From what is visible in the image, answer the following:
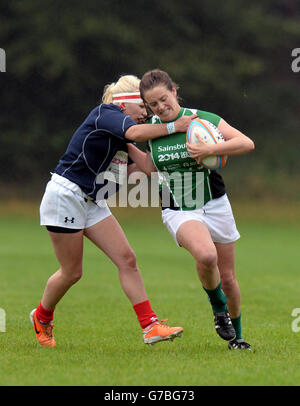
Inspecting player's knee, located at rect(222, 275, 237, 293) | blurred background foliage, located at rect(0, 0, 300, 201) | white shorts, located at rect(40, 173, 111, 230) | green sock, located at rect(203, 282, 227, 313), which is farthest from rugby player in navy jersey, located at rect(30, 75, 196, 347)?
blurred background foliage, located at rect(0, 0, 300, 201)

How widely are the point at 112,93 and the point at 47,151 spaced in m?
25.7

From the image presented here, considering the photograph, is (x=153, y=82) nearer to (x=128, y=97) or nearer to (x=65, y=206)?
(x=128, y=97)

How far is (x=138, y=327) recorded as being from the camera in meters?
7.38

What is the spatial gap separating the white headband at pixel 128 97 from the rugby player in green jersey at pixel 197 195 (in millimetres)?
194

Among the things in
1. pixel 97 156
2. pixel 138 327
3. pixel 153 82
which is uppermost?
pixel 153 82

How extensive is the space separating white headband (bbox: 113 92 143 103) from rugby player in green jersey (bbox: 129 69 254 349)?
0.64 feet

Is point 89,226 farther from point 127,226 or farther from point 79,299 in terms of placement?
point 127,226

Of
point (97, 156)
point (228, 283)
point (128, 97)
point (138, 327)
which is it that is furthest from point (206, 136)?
point (138, 327)

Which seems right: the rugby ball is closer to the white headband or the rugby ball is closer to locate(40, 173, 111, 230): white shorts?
the white headband

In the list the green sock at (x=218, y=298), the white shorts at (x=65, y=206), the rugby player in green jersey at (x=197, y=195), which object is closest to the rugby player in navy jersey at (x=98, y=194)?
the white shorts at (x=65, y=206)

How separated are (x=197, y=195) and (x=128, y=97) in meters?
0.88

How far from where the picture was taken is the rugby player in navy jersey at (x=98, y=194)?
5.82 meters

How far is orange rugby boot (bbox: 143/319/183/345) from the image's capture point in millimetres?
5645

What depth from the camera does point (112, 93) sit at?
5887mm
